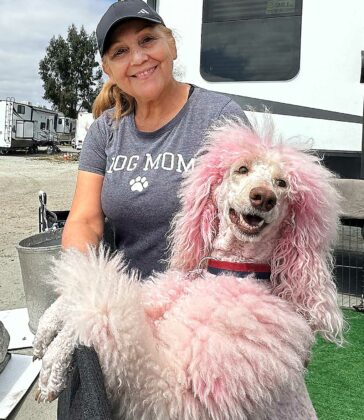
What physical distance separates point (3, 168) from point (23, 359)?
1633 centimetres

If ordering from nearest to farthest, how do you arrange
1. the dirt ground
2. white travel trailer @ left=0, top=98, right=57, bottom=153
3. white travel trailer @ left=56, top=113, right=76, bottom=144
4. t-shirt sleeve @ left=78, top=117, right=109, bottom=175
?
t-shirt sleeve @ left=78, top=117, right=109, bottom=175
the dirt ground
white travel trailer @ left=0, top=98, right=57, bottom=153
white travel trailer @ left=56, top=113, right=76, bottom=144

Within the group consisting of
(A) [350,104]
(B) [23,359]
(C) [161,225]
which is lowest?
(B) [23,359]

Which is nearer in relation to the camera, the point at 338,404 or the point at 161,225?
the point at 161,225

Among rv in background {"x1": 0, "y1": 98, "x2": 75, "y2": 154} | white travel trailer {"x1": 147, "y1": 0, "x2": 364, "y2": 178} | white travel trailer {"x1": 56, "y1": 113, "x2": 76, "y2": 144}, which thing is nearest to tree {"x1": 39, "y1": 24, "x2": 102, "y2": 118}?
white travel trailer {"x1": 56, "y1": 113, "x2": 76, "y2": 144}

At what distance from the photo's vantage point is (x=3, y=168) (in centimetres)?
1827

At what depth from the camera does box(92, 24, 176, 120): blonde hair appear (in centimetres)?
188

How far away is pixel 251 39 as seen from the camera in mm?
3936

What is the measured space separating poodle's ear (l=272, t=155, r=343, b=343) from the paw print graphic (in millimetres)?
628

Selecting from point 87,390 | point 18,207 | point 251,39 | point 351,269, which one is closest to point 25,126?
point 18,207

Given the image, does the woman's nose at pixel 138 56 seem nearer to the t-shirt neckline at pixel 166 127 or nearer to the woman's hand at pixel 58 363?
the t-shirt neckline at pixel 166 127

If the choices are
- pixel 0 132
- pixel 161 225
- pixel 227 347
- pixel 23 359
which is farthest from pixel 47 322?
pixel 0 132

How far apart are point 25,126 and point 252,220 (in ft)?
90.5

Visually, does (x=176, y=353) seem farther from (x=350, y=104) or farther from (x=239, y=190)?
(x=350, y=104)

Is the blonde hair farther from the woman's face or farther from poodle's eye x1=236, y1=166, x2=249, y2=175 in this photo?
poodle's eye x1=236, y1=166, x2=249, y2=175
